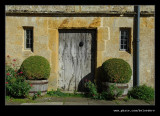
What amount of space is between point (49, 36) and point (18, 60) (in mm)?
1546

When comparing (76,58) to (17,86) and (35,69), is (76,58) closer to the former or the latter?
(35,69)

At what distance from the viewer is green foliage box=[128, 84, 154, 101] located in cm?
570

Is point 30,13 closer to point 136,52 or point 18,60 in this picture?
point 18,60

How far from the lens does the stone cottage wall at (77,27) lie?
20.7ft

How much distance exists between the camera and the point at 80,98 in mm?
5816

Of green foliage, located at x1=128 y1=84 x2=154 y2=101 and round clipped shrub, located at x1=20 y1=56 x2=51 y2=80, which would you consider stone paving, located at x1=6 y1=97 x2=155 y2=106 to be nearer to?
green foliage, located at x1=128 y1=84 x2=154 y2=101

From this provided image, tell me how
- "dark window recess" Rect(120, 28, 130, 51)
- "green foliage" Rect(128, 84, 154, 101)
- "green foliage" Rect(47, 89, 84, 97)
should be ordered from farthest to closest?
1. "dark window recess" Rect(120, 28, 130, 51)
2. "green foliage" Rect(47, 89, 84, 97)
3. "green foliage" Rect(128, 84, 154, 101)

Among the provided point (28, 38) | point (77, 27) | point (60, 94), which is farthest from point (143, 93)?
point (28, 38)

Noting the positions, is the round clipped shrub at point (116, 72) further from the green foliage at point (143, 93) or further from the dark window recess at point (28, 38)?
the dark window recess at point (28, 38)

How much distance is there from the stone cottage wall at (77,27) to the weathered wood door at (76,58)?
251 mm

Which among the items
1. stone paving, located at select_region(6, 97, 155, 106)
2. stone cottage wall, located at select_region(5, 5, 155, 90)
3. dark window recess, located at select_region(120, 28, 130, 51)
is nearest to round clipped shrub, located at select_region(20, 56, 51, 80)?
stone cottage wall, located at select_region(5, 5, 155, 90)

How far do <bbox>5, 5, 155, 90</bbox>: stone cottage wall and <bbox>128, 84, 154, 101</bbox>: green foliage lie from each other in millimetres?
458

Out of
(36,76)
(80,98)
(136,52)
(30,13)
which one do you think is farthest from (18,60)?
(136,52)

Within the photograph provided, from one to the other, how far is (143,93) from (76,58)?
9.17ft
